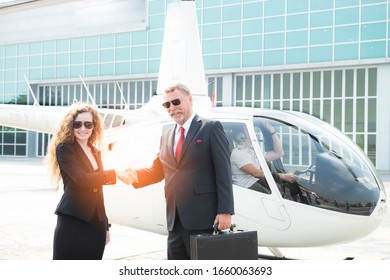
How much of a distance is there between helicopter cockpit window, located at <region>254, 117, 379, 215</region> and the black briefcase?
1902mm

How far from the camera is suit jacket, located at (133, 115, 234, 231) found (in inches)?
146

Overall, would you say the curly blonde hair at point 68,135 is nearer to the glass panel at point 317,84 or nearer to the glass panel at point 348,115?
the glass panel at point 348,115

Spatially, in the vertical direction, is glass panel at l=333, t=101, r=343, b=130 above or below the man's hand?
above

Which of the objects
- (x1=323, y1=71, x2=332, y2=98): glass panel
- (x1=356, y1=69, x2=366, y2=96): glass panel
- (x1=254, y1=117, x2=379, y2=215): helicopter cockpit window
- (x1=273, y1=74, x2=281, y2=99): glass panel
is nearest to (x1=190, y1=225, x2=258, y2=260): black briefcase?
(x1=254, y1=117, x2=379, y2=215): helicopter cockpit window

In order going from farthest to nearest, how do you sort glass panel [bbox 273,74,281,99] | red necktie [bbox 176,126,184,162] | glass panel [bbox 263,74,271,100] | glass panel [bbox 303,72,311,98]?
glass panel [bbox 263,74,271,100] < glass panel [bbox 273,74,281,99] < glass panel [bbox 303,72,311,98] < red necktie [bbox 176,126,184,162]

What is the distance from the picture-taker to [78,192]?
3.66 metres

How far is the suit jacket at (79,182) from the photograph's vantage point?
3.59 m

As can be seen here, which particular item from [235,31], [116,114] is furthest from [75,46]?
[116,114]

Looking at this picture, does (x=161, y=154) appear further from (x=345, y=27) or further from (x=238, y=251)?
(x=345, y=27)

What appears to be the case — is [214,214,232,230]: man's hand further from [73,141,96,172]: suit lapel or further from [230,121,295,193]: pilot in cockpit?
[230,121,295,193]: pilot in cockpit

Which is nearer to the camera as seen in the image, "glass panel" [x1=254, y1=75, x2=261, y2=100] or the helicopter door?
the helicopter door

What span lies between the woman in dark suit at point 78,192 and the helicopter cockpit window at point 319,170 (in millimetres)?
2309

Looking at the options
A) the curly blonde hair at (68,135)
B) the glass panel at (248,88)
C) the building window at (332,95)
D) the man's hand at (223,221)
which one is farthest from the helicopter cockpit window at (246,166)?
the glass panel at (248,88)

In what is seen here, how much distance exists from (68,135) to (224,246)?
1266mm
